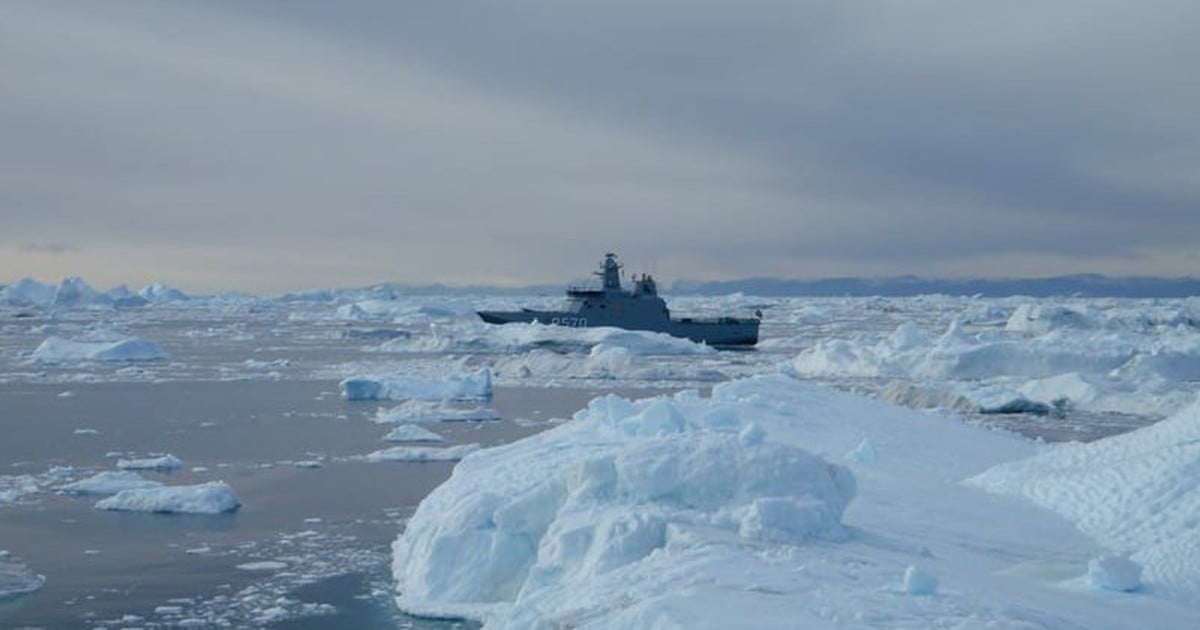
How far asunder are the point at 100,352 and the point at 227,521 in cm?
2755

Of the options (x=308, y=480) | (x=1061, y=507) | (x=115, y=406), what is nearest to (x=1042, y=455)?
(x=1061, y=507)

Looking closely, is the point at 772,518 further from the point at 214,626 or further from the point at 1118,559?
the point at 214,626

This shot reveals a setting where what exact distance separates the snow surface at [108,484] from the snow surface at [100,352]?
78.4ft

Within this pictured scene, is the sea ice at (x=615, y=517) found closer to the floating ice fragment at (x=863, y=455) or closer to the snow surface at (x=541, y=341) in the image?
the floating ice fragment at (x=863, y=455)

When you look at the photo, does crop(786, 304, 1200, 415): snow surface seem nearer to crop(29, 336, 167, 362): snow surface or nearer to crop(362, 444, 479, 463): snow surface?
crop(362, 444, 479, 463): snow surface

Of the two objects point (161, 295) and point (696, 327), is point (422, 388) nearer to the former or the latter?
point (696, 327)

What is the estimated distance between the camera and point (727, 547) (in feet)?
24.6

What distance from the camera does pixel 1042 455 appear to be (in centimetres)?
1272

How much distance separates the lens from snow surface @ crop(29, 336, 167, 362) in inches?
1428

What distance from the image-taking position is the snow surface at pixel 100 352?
36281mm

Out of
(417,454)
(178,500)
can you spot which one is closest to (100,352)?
(417,454)

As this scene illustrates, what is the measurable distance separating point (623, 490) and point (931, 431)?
8.29m

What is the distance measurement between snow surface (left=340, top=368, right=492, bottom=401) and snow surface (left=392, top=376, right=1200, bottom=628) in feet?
43.3

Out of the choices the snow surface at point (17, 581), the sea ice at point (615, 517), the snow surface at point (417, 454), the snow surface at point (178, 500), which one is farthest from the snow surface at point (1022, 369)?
the snow surface at point (17, 581)
